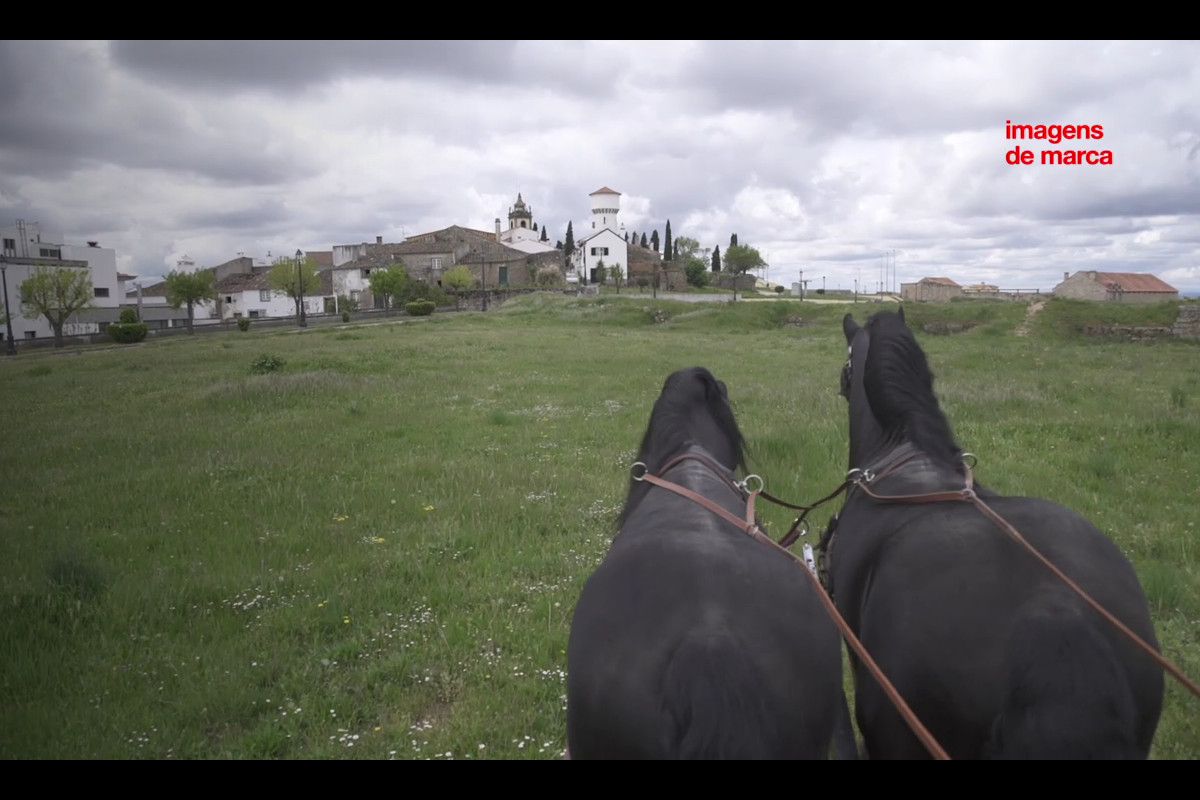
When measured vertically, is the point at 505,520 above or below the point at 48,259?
below

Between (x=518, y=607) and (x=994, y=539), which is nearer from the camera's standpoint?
(x=994, y=539)

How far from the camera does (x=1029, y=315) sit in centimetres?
3616

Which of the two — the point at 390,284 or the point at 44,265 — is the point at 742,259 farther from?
the point at 44,265

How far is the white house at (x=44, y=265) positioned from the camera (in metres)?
10.8

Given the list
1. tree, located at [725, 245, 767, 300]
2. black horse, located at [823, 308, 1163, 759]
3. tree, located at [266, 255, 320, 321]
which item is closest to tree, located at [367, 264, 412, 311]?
tree, located at [266, 255, 320, 321]

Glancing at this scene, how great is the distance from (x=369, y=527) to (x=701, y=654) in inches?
249

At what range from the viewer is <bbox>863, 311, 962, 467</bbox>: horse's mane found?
427 cm

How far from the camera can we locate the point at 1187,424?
11547mm

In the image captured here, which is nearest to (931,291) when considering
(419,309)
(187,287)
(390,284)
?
(419,309)

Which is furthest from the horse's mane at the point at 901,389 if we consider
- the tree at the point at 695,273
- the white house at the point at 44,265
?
the tree at the point at 695,273

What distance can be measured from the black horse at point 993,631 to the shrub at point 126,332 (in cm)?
3733
